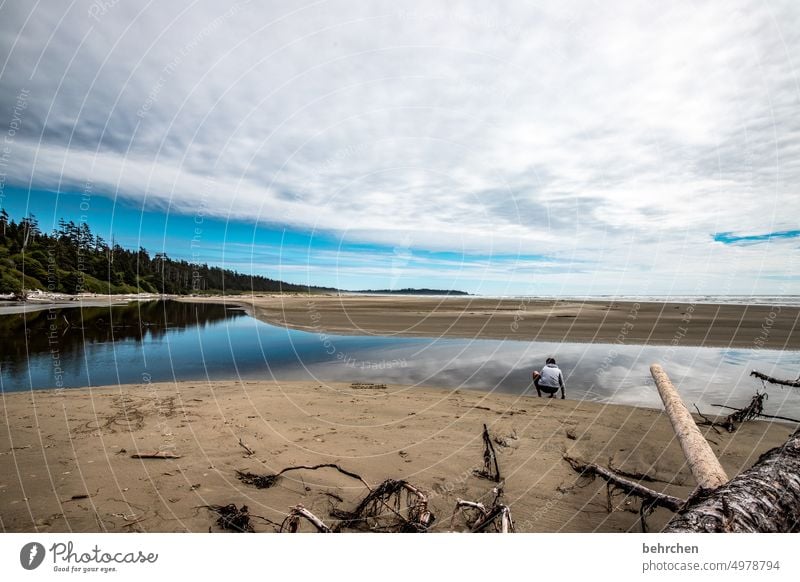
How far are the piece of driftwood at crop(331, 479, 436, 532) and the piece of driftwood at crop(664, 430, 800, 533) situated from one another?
2.10 m

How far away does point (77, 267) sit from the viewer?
8394 centimetres

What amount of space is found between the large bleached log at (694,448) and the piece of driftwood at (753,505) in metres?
0.37

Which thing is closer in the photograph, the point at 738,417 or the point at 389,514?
the point at 389,514

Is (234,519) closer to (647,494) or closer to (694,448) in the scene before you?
(647,494)

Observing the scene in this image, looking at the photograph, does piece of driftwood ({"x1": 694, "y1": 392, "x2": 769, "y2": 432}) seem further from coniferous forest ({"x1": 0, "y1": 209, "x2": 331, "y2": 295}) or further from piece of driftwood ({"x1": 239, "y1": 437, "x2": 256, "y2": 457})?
coniferous forest ({"x1": 0, "y1": 209, "x2": 331, "y2": 295})

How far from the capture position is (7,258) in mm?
69312

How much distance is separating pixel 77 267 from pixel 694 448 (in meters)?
112

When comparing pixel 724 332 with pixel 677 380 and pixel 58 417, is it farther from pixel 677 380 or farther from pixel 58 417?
pixel 58 417

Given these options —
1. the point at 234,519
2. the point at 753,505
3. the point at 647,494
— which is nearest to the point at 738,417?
the point at 647,494

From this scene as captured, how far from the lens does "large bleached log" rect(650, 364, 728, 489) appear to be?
3917mm

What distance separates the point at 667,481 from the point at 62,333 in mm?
32394

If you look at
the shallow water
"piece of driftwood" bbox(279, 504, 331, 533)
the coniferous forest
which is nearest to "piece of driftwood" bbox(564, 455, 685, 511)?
"piece of driftwood" bbox(279, 504, 331, 533)

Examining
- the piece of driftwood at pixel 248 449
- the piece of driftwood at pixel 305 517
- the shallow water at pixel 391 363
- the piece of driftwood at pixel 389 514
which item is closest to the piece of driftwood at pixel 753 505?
the piece of driftwood at pixel 389 514
